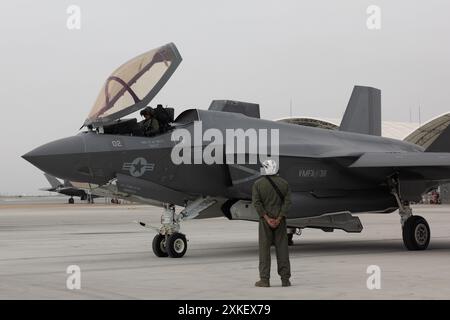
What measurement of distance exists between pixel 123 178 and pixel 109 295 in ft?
16.3

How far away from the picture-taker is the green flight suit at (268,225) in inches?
355

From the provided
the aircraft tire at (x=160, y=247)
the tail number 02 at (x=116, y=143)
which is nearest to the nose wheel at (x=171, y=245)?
the aircraft tire at (x=160, y=247)

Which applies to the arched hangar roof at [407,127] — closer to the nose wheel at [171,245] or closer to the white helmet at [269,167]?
the nose wheel at [171,245]

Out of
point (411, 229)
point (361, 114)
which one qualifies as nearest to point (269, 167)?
point (411, 229)

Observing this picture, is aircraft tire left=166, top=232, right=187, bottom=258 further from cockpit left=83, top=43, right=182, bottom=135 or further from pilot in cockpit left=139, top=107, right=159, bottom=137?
cockpit left=83, top=43, right=182, bottom=135

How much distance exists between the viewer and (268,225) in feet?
29.8

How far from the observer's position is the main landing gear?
48.9 feet

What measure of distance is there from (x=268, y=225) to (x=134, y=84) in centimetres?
493

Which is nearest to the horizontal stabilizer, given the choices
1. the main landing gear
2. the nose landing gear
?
the main landing gear

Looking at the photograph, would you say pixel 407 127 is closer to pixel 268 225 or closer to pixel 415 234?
pixel 415 234

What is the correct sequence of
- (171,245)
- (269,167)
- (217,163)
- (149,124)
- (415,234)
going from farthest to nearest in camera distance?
1. (415,234)
2. (217,163)
3. (149,124)
4. (171,245)
5. (269,167)
